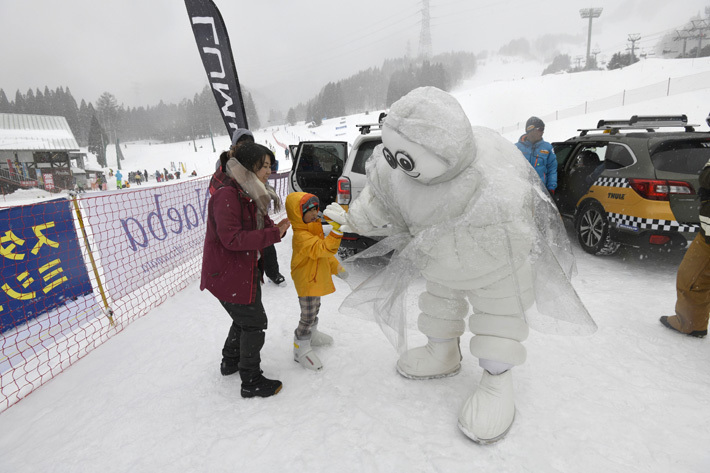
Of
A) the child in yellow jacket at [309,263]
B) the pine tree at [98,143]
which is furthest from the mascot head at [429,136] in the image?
the pine tree at [98,143]

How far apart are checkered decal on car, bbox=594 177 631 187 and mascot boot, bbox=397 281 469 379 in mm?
3133

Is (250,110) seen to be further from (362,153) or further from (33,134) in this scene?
(362,153)

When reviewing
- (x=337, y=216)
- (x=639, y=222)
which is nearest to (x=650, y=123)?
(x=639, y=222)

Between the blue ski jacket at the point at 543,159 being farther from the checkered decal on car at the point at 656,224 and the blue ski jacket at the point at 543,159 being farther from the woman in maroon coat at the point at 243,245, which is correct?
the woman in maroon coat at the point at 243,245

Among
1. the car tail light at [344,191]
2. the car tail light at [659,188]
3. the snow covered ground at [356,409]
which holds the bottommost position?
the snow covered ground at [356,409]

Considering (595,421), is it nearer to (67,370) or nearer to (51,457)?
(51,457)

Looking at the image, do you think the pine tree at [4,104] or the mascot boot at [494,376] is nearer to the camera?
the mascot boot at [494,376]

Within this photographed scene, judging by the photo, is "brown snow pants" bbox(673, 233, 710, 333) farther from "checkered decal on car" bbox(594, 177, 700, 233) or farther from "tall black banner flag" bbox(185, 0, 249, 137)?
"tall black banner flag" bbox(185, 0, 249, 137)

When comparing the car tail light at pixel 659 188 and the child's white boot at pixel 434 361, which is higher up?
the car tail light at pixel 659 188

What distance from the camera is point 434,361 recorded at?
7.80 ft

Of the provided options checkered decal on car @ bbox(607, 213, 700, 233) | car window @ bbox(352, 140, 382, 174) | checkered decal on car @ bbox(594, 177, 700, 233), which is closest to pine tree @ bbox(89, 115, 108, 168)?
car window @ bbox(352, 140, 382, 174)

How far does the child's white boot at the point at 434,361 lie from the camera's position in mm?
2377

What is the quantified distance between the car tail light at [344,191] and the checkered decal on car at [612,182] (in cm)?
325

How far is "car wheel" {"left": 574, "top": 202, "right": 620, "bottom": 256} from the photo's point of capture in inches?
170
